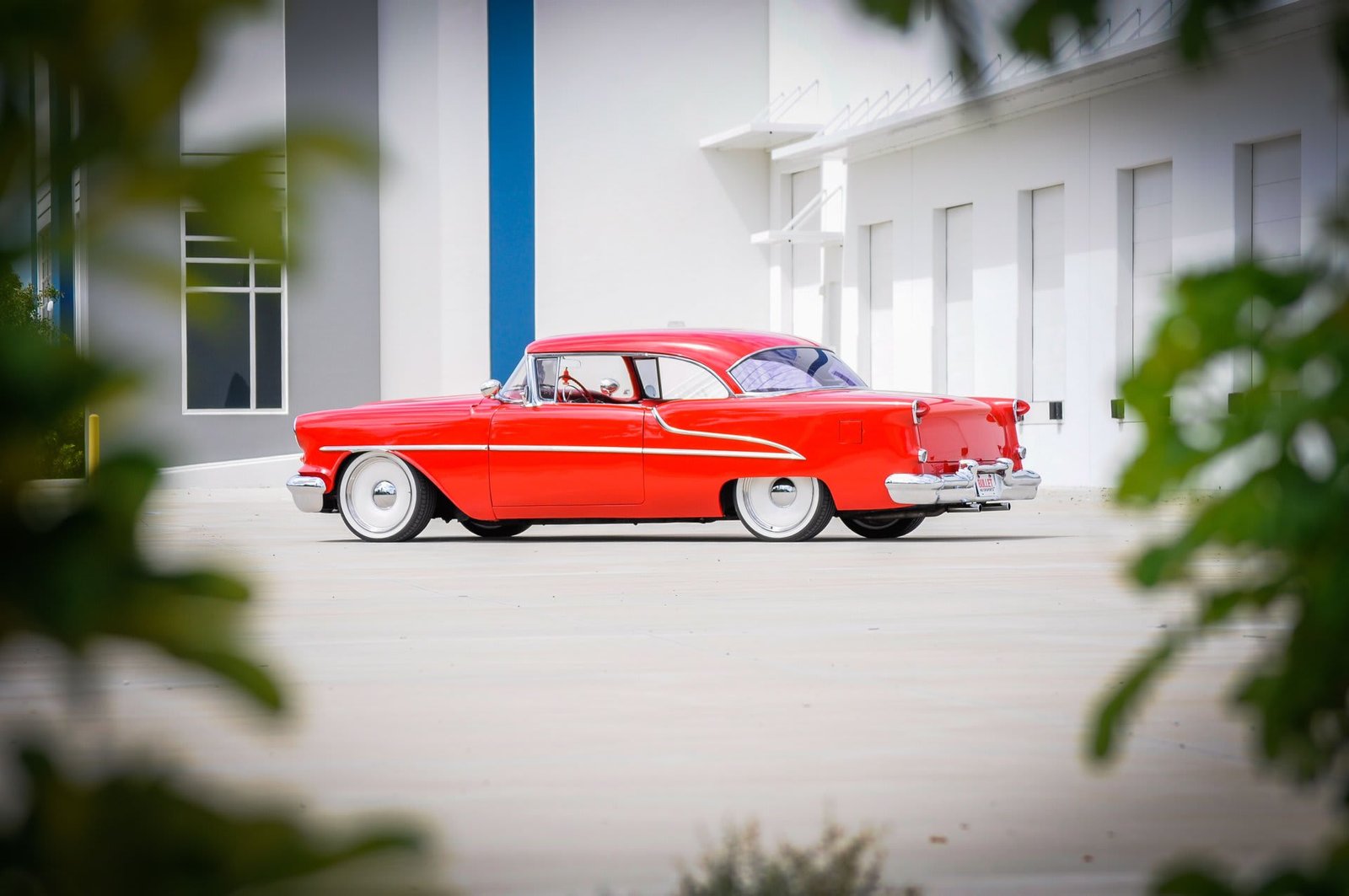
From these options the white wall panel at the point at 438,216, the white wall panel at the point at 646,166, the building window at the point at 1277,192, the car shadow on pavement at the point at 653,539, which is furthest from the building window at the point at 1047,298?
the car shadow on pavement at the point at 653,539

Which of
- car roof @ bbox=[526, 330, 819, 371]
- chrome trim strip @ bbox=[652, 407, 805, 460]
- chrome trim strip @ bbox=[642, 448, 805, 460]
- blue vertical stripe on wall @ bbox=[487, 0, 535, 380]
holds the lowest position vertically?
chrome trim strip @ bbox=[642, 448, 805, 460]

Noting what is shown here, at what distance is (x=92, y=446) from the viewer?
42.3 inches

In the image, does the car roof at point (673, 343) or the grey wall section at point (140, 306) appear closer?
the grey wall section at point (140, 306)

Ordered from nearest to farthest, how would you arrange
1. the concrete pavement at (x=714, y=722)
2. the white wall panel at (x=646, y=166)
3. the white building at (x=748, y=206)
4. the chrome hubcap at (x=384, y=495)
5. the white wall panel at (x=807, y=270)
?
the concrete pavement at (x=714, y=722) < the chrome hubcap at (x=384, y=495) < the white building at (x=748, y=206) < the white wall panel at (x=807, y=270) < the white wall panel at (x=646, y=166)

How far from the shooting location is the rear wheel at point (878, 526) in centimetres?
1532

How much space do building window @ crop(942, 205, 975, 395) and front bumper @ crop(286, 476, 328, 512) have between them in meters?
15.6

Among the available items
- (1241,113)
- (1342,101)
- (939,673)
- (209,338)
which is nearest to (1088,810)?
(939,673)

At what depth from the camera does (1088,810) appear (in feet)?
15.5

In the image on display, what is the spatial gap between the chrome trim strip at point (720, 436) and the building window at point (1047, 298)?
44.3 feet

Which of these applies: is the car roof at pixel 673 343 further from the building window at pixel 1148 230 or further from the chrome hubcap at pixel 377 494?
the building window at pixel 1148 230

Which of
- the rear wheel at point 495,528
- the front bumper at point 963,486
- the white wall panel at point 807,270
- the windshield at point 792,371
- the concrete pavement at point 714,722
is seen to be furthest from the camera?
the white wall panel at point 807,270

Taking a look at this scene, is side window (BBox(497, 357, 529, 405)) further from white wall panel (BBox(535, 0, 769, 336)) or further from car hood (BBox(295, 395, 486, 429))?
white wall panel (BBox(535, 0, 769, 336))

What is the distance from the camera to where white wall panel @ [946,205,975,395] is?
29156 millimetres

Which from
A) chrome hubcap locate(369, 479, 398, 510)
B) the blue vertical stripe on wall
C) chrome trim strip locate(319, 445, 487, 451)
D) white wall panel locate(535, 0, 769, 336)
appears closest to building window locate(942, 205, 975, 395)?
white wall panel locate(535, 0, 769, 336)
